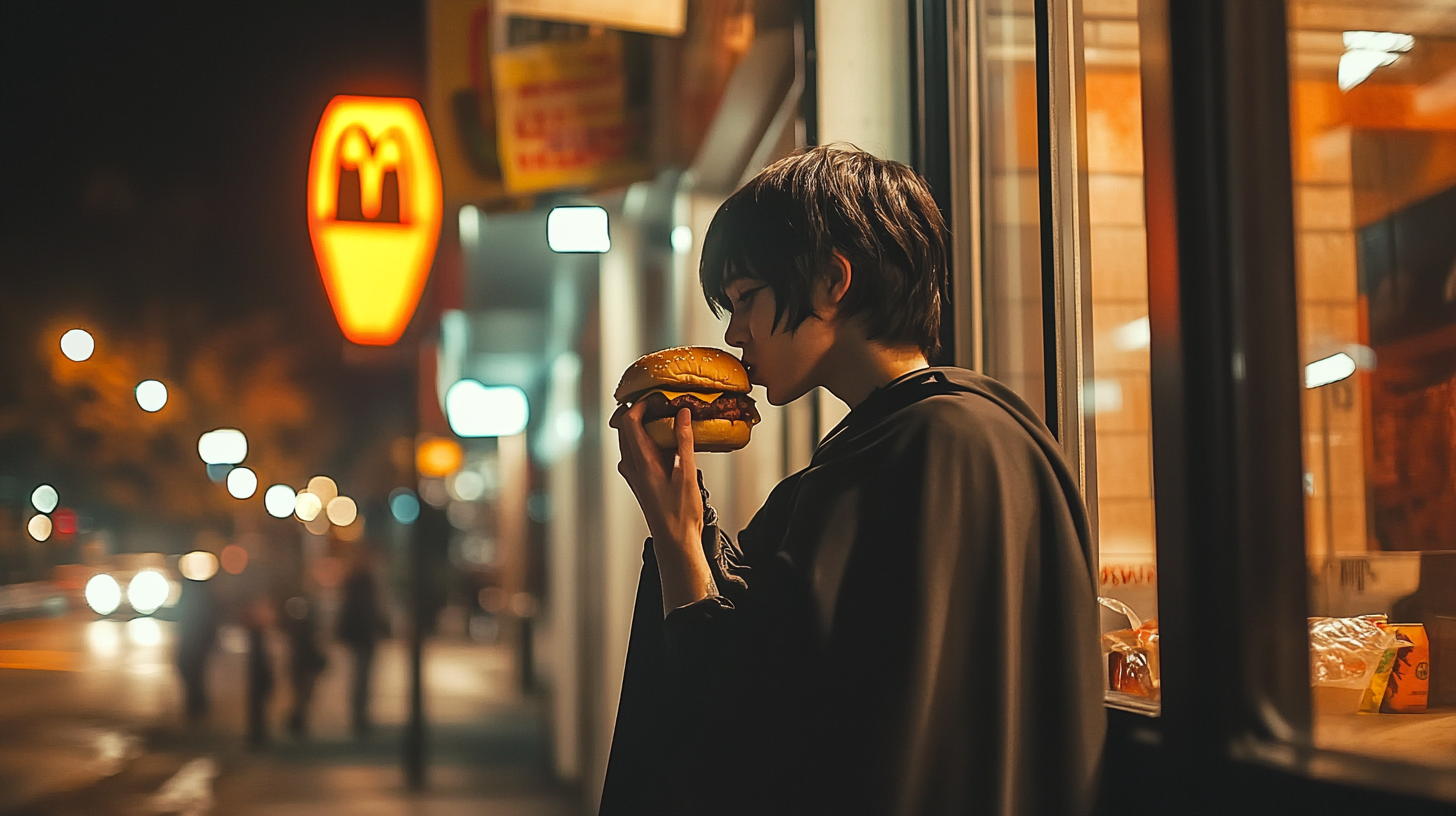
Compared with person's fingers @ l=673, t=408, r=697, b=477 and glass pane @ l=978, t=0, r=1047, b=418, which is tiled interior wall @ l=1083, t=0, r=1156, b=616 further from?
person's fingers @ l=673, t=408, r=697, b=477

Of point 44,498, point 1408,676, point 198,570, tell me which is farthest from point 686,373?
point 44,498

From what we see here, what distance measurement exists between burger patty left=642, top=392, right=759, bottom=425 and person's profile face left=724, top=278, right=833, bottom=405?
0.35ft

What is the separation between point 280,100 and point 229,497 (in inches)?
424

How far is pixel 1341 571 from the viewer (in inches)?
94.7

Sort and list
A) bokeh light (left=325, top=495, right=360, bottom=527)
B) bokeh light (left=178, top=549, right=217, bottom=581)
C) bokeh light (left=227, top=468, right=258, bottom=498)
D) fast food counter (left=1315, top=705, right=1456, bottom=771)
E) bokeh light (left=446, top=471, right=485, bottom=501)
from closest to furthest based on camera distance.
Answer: fast food counter (left=1315, top=705, right=1456, bottom=771) < bokeh light (left=178, top=549, right=217, bottom=581) < bokeh light (left=227, top=468, right=258, bottom=498) < bokeh light (left=446, top=471, right=485, bottom=501) < bokeh light (left=325, top=495, right=360, bottom=527)

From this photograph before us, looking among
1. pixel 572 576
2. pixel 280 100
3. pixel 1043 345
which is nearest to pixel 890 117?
pixel 1043 345

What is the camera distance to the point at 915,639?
1.86m

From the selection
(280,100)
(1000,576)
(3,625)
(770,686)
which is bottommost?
(3,625)

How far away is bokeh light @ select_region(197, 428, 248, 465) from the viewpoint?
29.1 meters

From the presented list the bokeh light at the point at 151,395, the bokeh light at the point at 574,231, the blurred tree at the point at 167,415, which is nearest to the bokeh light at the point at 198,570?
the bokeh light at the point at 574,231

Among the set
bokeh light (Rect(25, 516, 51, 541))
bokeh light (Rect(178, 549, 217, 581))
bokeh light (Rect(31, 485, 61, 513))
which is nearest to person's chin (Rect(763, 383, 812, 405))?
bokeh light (Rect(178, 549, 217, 581))

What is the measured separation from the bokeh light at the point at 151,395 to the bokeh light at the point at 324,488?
35.0 meters

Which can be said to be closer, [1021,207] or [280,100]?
[1021,207]

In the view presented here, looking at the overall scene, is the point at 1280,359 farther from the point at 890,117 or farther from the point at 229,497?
the point at 229,497
